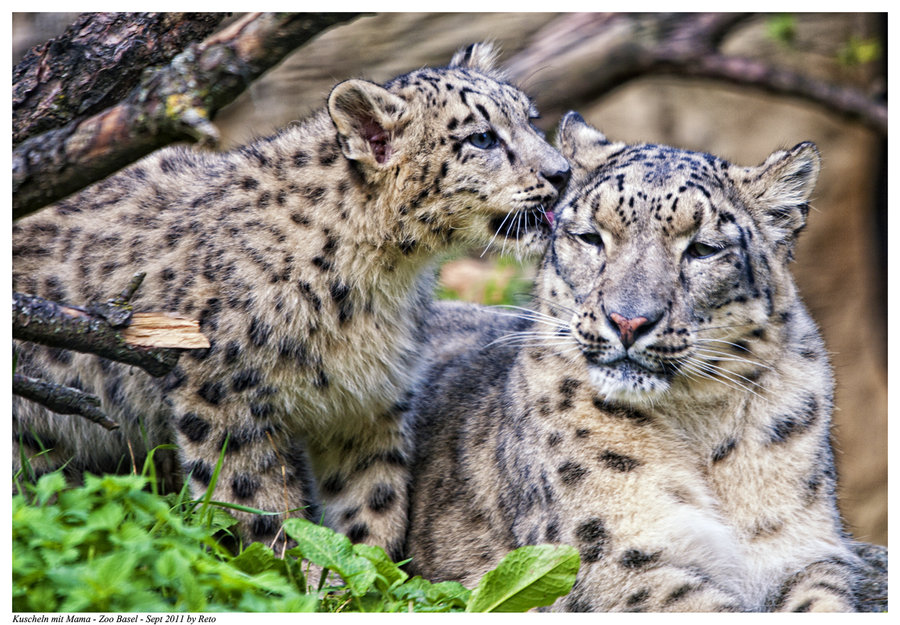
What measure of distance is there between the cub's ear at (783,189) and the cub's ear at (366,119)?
86.2 inches

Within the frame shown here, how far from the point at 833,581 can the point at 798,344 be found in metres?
1.29

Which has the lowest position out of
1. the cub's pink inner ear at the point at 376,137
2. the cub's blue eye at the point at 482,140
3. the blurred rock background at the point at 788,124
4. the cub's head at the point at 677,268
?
the blurred rock background at the point at 788,124

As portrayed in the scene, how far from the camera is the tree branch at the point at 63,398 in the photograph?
5.00 m

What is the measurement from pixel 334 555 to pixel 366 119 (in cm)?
282

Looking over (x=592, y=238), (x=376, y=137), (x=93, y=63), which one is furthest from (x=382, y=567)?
(x=93, y=63)

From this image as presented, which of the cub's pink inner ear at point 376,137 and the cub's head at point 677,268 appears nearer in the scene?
the cub's head at point 677,268

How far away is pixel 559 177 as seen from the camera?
650cm

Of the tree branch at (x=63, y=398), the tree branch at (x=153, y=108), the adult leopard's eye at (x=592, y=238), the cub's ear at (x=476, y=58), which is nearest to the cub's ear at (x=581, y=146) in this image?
the adult leopard's eye at (x=592, y=238)

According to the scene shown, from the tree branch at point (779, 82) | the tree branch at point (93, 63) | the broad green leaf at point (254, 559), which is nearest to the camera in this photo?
the broad green leaf at point (254, 559)

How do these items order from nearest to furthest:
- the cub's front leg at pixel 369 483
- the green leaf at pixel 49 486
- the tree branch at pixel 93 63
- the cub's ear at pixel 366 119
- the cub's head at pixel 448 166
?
the green leaf at pixel 49 486, the tree branch at pixel 93 63, the cub's ear at pixel 366 119, the cub's head at pixel 448 166, the cub's front leg at pixel 369 483

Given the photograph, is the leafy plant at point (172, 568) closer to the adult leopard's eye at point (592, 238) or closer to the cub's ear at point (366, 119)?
the adult leopard's eye at point (592, 238)

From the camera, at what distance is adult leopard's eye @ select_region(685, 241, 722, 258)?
5430 millimetres

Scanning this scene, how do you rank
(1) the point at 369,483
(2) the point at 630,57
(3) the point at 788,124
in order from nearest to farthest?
(1) the point at 369,483 < (2) the point at 630,57 < (3) the point at 788,124

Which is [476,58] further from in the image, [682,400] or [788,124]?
[788,124]
